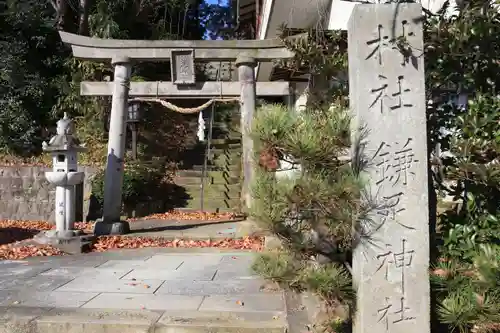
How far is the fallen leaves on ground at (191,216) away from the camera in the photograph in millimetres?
12617

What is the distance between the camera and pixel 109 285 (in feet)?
18.5

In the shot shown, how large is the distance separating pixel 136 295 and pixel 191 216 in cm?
792

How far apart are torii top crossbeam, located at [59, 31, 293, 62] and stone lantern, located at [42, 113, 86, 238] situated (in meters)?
2.00

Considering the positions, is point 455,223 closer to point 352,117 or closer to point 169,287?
point 352,117

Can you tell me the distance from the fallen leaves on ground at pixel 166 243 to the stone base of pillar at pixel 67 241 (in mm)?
278

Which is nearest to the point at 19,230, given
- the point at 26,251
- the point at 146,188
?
the point at 146,188

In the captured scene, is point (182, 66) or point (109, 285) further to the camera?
point (182, 66)

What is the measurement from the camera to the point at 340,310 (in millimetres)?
3883

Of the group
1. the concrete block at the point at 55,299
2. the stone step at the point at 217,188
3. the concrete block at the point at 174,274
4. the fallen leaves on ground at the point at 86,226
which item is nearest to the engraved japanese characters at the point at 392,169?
the concrete block at the point at 55,299

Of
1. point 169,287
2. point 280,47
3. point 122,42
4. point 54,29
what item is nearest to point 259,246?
point 169,287

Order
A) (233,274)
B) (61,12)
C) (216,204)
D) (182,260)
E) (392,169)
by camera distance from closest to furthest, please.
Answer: (392,169) → (233,274) → (182,260) → (216,204) → (61,12)

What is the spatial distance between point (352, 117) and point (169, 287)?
3.26 metres

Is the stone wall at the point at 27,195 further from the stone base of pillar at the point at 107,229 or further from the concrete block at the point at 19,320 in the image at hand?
the concrete block at the point at 19,320

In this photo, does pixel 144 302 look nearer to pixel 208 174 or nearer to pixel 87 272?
pixel 87 272
